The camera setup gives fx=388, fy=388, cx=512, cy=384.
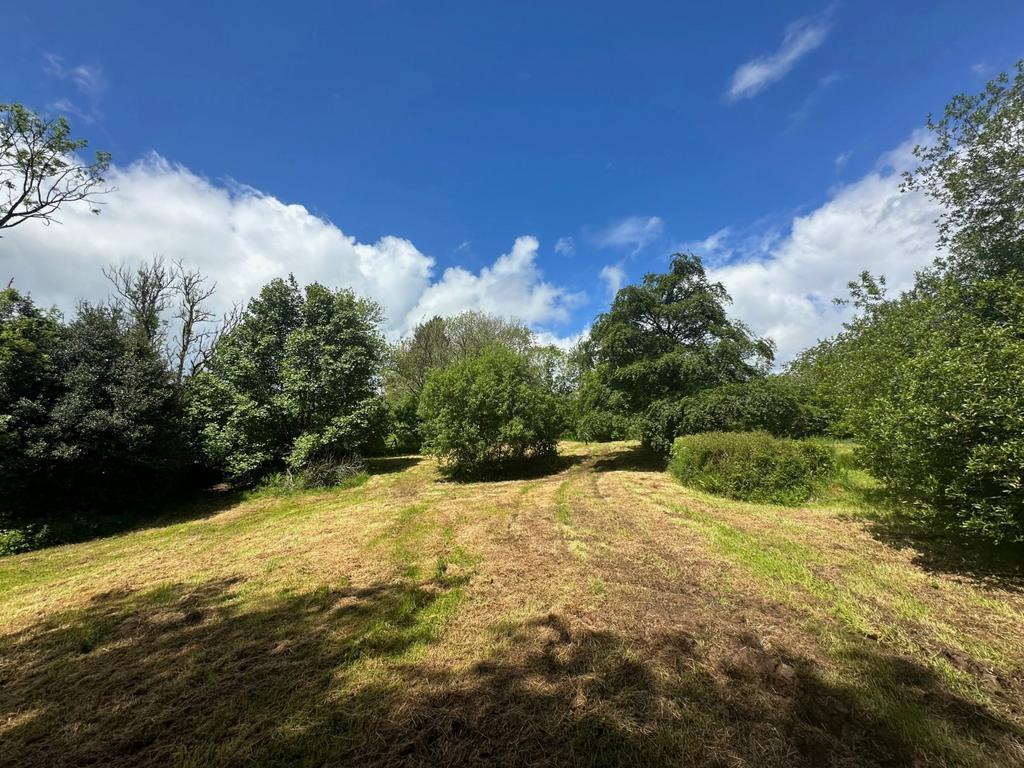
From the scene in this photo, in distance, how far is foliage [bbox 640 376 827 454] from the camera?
45.4ft

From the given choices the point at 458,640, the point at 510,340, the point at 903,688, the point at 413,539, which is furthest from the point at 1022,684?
the point at 510,340

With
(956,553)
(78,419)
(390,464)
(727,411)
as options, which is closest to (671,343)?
(727,411)

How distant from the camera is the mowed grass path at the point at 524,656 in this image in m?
2.52

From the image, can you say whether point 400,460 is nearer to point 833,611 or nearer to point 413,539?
point 413,539

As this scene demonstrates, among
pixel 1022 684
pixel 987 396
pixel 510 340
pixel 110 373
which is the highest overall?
pixel 510 340

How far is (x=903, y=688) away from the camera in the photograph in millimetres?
2906

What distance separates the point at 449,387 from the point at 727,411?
409 inches

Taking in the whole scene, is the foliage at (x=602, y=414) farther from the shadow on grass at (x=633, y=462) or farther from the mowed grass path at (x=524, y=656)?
the mowed grass path at (x=524, y=656)

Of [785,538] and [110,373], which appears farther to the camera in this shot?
[110,373]

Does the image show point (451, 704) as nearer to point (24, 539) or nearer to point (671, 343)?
point (24, 539)

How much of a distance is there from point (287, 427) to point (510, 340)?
69.2ft

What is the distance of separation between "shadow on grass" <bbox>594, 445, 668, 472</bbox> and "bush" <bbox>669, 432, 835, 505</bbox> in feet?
16.4

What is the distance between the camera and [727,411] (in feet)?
45.7

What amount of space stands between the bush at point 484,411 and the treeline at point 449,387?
8cm
